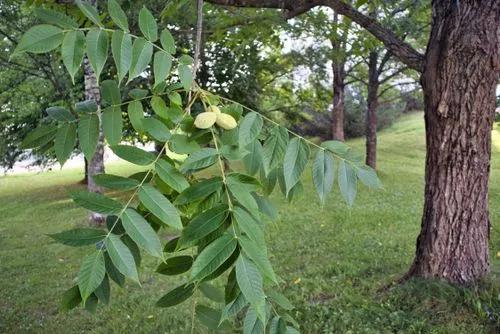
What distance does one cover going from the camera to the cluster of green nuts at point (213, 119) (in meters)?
1.20

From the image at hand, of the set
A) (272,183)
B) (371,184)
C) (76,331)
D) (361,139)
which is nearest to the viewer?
(371,184)

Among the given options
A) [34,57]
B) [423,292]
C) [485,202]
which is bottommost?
[423,292]

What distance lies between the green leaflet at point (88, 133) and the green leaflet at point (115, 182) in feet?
0.34

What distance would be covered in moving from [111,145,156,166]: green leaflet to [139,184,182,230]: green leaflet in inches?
3.6

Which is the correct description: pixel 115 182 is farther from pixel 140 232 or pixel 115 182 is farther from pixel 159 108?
Answer: pixel 159 108

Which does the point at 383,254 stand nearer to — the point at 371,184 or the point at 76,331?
the point at 76,331

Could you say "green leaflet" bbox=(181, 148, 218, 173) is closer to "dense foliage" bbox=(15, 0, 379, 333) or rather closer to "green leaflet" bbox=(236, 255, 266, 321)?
"dense foliage" bbox=(15, 0, 379, 333)

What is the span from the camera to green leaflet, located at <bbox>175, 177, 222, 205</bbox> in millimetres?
1136

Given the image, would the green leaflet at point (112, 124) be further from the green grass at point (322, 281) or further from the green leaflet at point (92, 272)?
the green grass at point (322, 281)

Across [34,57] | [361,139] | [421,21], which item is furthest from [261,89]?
[361,139]

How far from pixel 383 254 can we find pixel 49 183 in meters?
17.2

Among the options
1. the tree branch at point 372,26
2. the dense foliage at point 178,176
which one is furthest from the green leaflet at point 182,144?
the tree branch at point 372,26

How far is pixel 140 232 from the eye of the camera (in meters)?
1.08

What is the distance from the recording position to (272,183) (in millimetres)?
1499
